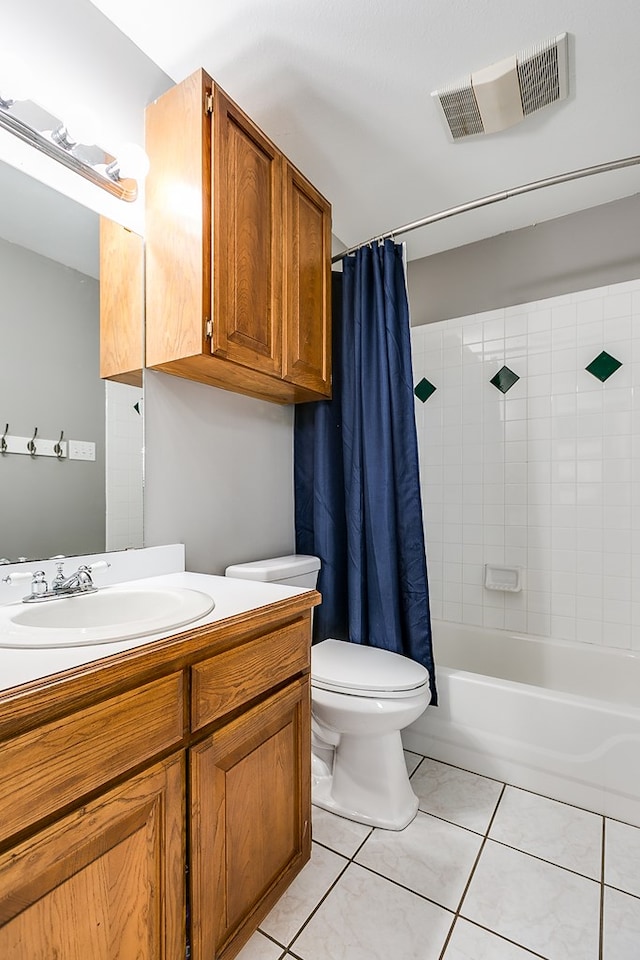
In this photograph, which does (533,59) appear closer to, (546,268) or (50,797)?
(546,268)

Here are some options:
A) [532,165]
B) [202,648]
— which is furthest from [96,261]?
[532,165]

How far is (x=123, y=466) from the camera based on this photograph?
54.0 inches

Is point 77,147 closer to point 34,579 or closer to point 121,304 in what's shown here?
point 121,304

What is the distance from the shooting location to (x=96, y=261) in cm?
132

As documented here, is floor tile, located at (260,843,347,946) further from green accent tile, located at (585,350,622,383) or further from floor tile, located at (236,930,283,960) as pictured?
green accent tile, located at (585,350,622,383)

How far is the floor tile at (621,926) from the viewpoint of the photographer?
1062 mm

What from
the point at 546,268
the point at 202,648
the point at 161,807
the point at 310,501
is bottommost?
the point at 161,807

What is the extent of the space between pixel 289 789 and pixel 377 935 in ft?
1.23

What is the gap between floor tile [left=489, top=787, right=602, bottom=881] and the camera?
134cm

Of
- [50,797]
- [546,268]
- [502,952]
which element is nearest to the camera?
[50,797]

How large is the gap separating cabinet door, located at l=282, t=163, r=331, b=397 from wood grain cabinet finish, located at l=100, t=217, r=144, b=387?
0.47 meters

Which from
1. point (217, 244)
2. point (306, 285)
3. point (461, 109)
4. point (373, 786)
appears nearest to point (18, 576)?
point (217, 244)

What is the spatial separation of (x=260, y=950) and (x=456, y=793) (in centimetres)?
82

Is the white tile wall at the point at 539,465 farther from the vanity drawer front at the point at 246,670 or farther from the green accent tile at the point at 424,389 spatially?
the vanity drawer front at the point at 246,670
